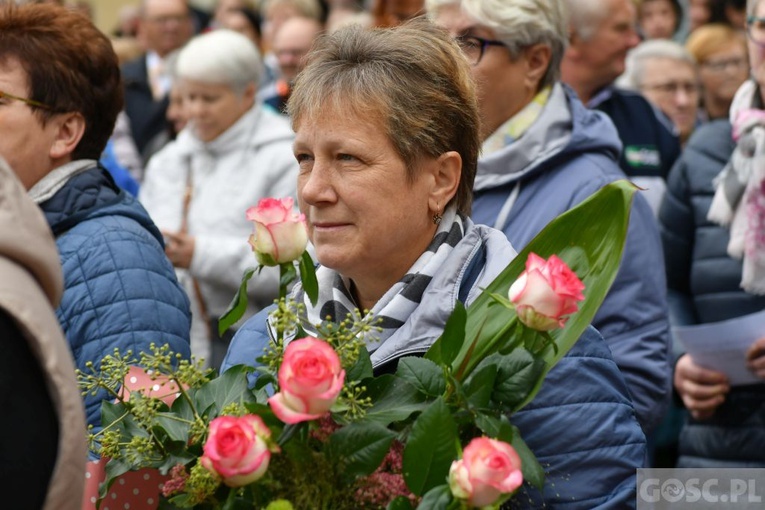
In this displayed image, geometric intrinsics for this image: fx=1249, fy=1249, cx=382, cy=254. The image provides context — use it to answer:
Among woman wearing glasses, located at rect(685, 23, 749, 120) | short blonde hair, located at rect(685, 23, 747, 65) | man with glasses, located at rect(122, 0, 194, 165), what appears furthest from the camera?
man with glasses, located at rect(122, 0, 194, 165)

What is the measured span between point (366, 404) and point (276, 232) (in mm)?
329

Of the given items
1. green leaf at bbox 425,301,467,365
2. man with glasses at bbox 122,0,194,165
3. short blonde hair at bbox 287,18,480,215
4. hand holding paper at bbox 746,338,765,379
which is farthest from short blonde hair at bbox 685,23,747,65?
green leaf at bbox 425,301,467,365

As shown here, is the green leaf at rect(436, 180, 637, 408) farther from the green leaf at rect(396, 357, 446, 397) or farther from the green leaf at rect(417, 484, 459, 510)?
the green leaf at rect(417, 484, 459, 510)

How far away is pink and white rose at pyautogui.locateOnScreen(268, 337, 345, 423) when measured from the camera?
6.00ft

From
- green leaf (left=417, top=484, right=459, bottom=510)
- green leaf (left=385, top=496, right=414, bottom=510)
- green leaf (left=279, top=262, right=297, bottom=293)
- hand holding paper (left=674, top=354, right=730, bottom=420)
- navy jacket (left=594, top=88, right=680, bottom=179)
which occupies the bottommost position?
navy jacket (left=594, top=88, right=680, bottom=179)

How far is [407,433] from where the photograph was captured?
2.01 metres

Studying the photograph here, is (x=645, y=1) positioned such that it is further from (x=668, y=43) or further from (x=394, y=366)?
(x=394, y=366)

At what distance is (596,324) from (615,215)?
4.42 feet

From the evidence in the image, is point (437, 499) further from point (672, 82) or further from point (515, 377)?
point (672, 82)

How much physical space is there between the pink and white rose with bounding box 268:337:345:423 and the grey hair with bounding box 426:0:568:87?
2.06m

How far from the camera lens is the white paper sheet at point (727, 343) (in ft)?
11.3

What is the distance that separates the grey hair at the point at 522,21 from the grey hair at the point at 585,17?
3.74 ft

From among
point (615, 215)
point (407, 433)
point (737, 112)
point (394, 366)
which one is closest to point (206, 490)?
point (407, 433)

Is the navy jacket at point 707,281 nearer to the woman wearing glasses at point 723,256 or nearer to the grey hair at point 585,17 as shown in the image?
the woman wearing glasses at point 723,256
